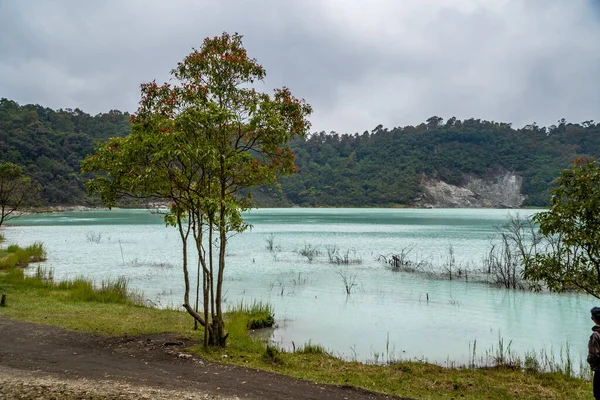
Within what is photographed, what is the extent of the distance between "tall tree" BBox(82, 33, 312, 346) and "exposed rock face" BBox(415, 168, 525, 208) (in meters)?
150

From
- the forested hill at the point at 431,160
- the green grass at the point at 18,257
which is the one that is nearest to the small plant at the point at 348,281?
the green grass at the point at 18,257

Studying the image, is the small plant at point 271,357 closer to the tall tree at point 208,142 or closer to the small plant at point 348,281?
the tall tree at point 208,142

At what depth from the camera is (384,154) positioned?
180 meters

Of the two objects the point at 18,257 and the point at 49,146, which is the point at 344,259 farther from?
the point at 49,146

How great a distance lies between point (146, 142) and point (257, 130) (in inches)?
94.3

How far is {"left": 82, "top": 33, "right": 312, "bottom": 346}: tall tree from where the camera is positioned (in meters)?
9.09

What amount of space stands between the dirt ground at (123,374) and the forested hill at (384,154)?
11884 centimetres

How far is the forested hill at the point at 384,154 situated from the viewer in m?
125

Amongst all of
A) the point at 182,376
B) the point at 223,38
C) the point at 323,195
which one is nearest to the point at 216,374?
the point at 182,376

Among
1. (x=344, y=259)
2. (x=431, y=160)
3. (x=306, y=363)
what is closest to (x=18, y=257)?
(x=344, y=259)

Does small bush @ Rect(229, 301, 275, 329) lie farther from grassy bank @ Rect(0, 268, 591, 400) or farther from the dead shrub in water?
the dead shrub in water

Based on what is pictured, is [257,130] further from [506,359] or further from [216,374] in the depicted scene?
[506,359]

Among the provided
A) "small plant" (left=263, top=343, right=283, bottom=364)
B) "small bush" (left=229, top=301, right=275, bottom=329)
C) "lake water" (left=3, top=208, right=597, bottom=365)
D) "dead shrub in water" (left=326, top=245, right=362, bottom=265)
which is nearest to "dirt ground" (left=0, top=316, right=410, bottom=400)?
"small plant" (left=263, top=343, right=283, bottom=364)

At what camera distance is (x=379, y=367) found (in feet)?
34.2
